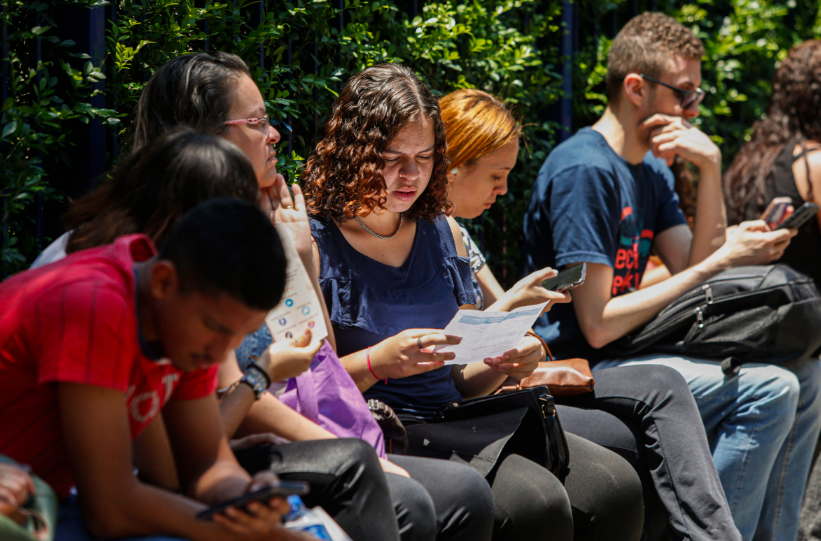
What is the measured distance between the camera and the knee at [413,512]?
6.54ft

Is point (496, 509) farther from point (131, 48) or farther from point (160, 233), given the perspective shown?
point (131, 48)

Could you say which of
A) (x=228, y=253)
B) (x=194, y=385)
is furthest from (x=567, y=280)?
(x=228, y=253)

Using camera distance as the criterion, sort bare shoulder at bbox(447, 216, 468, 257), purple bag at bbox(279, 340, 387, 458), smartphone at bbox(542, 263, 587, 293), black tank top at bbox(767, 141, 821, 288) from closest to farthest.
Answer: purple bag at bbox(279, 340, 387, 458)
smartphone at bbox(542, 263, 587, 293)
bare shoulder at bbox(447, 216, 468, 257)
black tank top at bbox(767, 141, 821, 288)

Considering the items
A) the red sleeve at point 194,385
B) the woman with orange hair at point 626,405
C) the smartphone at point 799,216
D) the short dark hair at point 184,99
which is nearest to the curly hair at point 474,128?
the woman with orange hair at point 626,405

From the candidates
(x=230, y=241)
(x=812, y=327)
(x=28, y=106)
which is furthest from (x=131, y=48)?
(x=812, y=327)

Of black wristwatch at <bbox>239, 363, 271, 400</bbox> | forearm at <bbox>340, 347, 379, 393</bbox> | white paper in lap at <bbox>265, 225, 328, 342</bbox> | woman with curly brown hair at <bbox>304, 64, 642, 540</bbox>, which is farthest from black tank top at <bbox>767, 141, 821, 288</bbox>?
black wristwatch at <bbox>239, 363, 271, 400</bbox>

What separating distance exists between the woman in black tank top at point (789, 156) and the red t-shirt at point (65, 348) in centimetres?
353

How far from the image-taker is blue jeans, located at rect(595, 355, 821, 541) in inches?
128

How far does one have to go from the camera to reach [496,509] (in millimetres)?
2342

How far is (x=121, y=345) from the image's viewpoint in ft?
4.94

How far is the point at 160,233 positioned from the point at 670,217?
2792mm

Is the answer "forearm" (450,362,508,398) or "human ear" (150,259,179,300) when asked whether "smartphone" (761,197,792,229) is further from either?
"human ear" (150,259,179,300)

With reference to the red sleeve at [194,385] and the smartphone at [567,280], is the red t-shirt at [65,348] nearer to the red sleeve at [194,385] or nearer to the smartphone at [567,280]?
the red sleeve at [194,385]

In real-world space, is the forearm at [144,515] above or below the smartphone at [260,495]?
below
